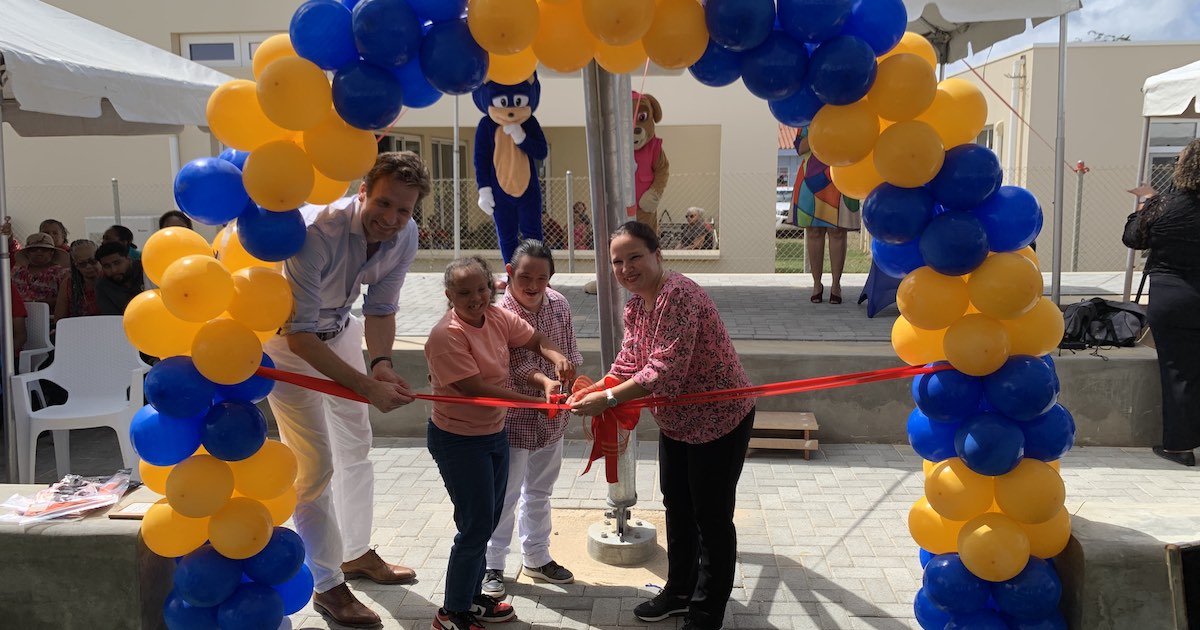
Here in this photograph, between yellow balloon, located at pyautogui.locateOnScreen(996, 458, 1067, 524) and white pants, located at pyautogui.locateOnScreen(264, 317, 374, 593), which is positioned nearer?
yellow balloon, located at pyautogui.locateOnScreen(996, 458, 1067, 524)

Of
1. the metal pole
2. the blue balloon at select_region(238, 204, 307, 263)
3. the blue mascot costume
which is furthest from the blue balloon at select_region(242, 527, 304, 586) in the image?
the blue mascot costume

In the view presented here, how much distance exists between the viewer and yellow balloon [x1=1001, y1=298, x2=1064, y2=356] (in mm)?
2881

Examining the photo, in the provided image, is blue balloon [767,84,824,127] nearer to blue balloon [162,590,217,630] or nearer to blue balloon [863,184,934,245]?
blue balloon [863,184,934,245]

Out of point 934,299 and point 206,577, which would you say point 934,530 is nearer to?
point 934,299

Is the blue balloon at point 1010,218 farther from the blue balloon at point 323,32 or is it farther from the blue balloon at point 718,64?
the blue balloon at point 323,32

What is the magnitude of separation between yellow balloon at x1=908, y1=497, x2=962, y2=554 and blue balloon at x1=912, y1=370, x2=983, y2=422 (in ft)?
1.21

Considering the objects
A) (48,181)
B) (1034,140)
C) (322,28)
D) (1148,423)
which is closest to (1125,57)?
(1034,140)

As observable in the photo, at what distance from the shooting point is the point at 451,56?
2684 millimetres

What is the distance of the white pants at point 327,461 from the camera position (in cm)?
347

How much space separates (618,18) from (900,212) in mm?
1097

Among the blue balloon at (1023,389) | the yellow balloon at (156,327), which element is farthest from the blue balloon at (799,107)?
the yellow balloon at (156,327)

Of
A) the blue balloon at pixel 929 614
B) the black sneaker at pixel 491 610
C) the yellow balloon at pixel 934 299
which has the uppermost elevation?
the yellow balloon at pixel 934 299

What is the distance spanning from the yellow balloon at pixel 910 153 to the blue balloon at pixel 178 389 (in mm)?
2355

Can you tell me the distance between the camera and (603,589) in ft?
13.2
